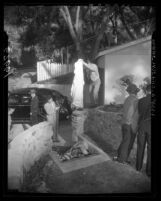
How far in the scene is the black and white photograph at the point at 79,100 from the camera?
3.79 metres

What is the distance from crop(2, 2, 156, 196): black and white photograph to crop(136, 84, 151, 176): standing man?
14 millimetres

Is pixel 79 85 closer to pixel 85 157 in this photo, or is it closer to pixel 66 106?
pixel 66 106

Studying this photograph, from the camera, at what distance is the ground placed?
12.4 ft

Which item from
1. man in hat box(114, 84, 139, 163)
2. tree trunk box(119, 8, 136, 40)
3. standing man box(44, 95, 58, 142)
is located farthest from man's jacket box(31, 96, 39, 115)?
tree trunk box(119, 8, 136, 40)

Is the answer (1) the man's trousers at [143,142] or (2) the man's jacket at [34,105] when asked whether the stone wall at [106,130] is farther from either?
(2) the man's jacket at [34,105]

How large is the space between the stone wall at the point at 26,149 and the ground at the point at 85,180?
12 cm

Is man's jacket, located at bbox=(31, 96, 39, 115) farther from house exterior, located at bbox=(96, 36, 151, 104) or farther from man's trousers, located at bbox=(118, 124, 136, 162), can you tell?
man's trousers, located at bbox=(118, 124, 136, 162)

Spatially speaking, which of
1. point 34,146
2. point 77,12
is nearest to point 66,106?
point 34,146

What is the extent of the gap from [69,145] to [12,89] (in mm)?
1112

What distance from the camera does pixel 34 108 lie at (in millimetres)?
3850

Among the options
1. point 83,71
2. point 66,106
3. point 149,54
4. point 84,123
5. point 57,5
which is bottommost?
point 84,123

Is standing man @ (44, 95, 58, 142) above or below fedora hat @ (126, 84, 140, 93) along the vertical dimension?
below

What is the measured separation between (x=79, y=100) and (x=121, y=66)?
2.46 feet
